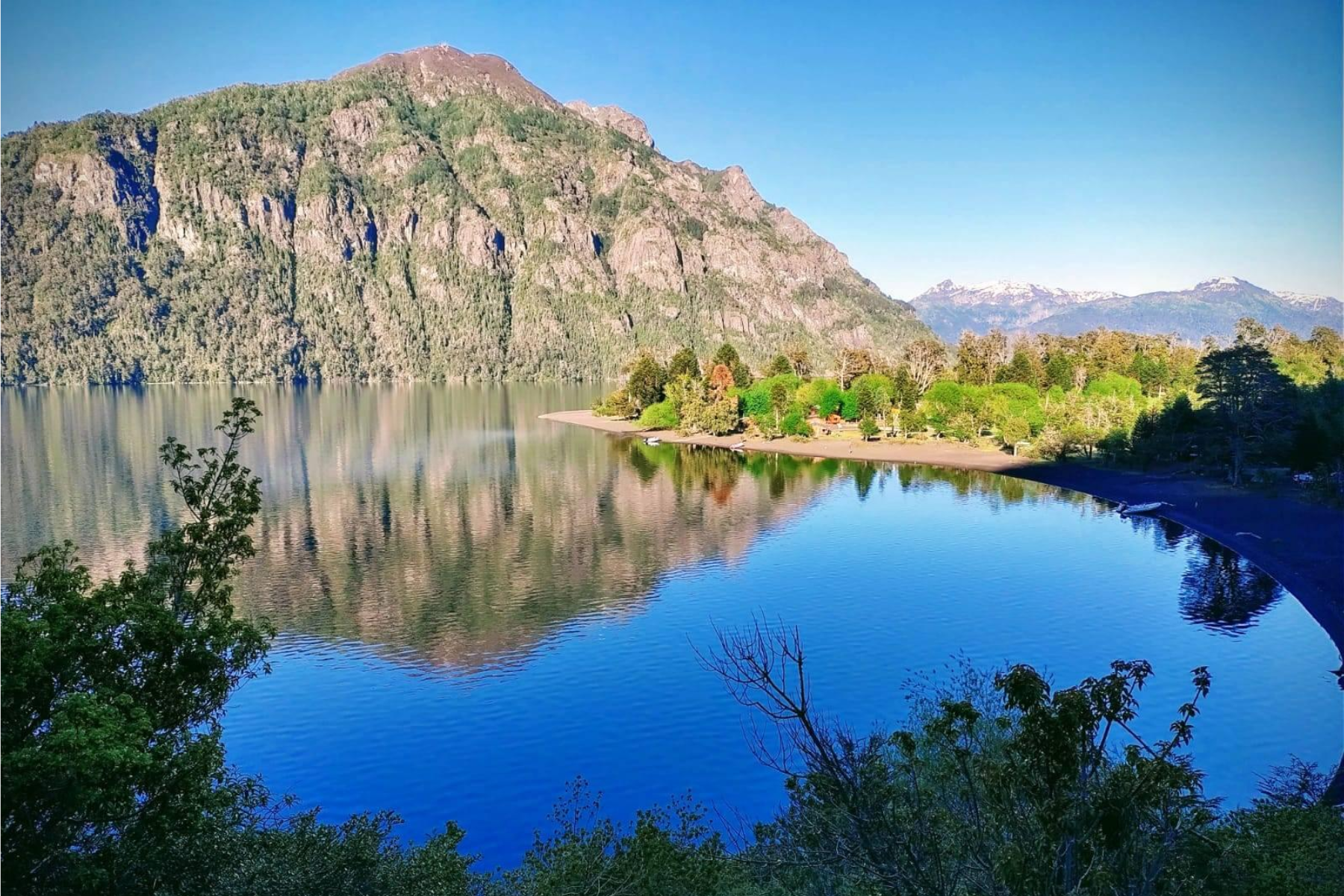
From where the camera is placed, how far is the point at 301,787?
1379 inches

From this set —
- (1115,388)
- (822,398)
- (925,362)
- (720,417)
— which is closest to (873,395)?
(822,398)

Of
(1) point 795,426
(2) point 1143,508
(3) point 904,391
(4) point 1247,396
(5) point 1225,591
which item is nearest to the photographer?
(5) point 1225,591

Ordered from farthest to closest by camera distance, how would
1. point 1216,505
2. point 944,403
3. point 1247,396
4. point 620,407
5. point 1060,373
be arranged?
1. point 620,407
2. point 1060,373
3. point 944,403
4. point 1247,396
5. point 1216,505

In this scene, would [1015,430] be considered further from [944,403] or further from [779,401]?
[779,401]

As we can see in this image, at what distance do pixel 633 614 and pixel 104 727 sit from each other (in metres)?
42.2

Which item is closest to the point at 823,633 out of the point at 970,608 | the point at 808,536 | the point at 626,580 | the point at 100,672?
the point at 970,608

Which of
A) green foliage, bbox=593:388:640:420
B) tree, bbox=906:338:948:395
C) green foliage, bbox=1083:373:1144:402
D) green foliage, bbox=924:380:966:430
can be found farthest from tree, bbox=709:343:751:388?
green foliage, bbox=1083:373:1144:402

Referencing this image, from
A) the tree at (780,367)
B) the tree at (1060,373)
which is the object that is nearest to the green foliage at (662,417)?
the tree at (780,367)

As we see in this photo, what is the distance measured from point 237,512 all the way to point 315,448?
118628 millimetres

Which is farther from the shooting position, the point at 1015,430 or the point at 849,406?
the point at 849,406

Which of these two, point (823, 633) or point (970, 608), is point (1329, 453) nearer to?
point (970, 608)

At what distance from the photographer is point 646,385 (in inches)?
6885

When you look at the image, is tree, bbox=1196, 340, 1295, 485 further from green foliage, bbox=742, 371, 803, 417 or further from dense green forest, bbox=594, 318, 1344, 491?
green foliage, bbox=742, 371, 803, 417

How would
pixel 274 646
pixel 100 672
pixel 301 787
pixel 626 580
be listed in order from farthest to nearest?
pixel 626 580
pixel 274 646
pixel 301 787
pixel 100 672
